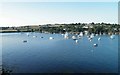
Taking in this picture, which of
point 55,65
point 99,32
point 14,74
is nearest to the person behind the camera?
point 14,74

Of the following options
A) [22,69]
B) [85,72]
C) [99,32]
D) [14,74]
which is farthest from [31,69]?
[99,32]

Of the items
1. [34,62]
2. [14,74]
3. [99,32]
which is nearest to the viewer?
[14,74]

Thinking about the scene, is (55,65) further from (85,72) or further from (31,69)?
(85,72)

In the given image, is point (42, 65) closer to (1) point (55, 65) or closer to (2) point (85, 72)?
(1) point (55, 65)

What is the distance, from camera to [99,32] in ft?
514

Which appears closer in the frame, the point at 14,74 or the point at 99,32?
the point at 14,74

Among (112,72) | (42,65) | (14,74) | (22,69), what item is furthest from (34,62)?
(112,72)

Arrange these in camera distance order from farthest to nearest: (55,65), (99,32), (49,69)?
(99,32), (55,65), (49,69)

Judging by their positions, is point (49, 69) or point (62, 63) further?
point (62, 63)

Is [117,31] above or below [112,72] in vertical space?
above

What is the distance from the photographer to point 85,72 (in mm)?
40062

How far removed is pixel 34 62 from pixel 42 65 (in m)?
4.16

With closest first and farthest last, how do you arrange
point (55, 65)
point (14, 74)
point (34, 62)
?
point (14, 74) < point (55, 65) < point (34, 62)

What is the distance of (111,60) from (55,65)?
15222mm
